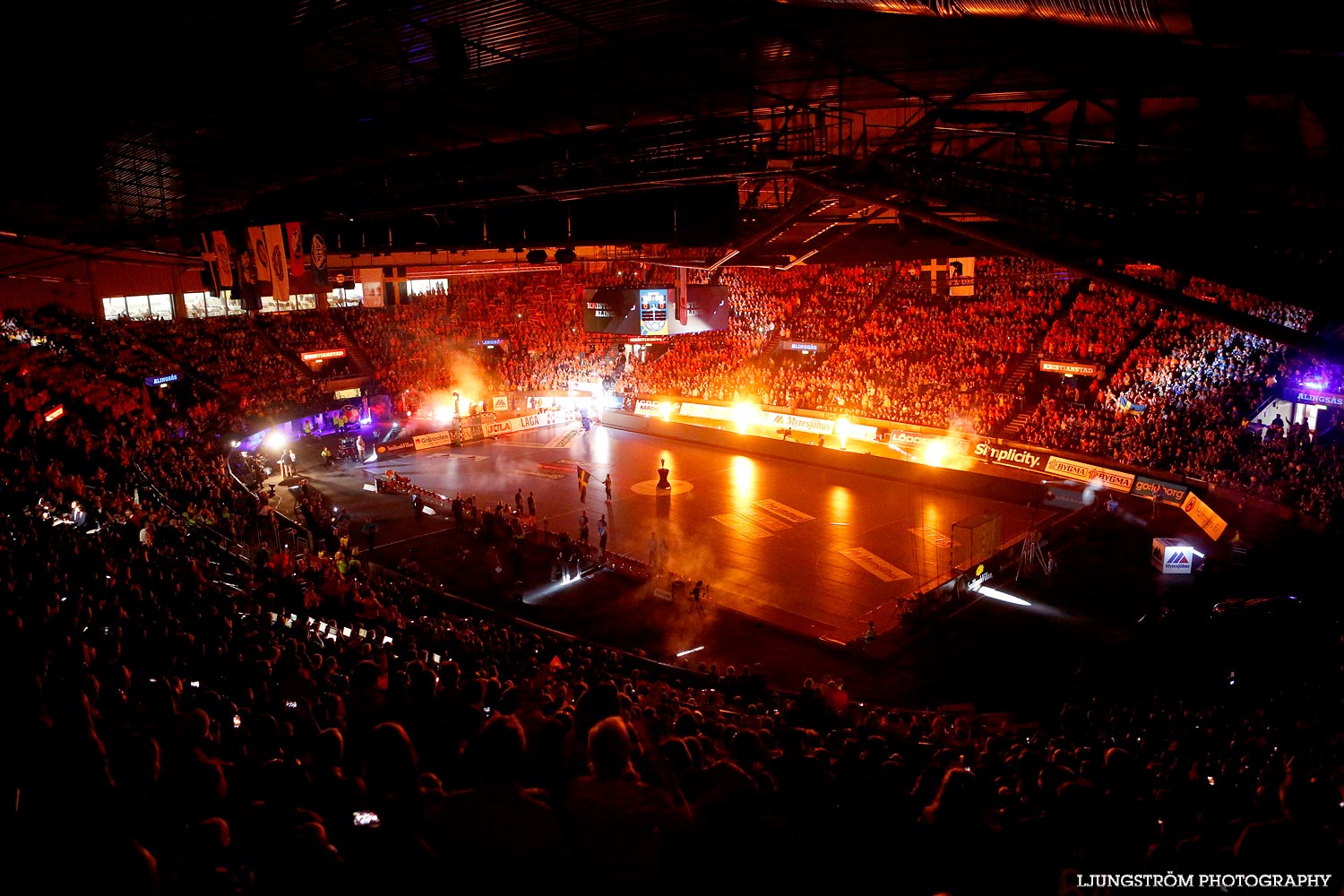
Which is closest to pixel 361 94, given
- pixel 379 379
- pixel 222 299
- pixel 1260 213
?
pixel 1260 213

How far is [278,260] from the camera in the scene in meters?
16.3

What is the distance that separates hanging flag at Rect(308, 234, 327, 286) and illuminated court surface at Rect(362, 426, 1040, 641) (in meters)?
9.73

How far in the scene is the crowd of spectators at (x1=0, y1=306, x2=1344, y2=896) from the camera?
286 centimetres

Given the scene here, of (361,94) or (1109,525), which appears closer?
(361,94)

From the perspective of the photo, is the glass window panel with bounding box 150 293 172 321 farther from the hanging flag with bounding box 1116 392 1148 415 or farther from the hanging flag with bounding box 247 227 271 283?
the hanging flag with bounding box 1116 392 1148 415

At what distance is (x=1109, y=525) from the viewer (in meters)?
21.5

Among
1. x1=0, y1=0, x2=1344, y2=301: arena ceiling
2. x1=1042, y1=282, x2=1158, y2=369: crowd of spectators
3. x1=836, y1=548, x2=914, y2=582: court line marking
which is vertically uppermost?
x1=0, y1=0, x2=1344, y2=301: arena ceiling

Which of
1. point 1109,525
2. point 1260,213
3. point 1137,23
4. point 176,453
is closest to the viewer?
point 1137,23

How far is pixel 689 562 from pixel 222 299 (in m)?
33.4

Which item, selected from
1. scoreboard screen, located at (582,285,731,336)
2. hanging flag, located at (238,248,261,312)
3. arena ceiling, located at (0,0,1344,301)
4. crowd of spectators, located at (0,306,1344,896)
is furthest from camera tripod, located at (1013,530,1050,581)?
hanging flag, located at (238,248,261,312)

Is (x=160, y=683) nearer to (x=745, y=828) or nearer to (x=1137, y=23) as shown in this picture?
(x=745, y=828)

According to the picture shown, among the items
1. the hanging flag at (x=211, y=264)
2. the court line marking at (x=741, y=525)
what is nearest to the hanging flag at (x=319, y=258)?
the hanging flag at (x=211, y=264)

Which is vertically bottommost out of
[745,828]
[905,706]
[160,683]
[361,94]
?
[905,706]

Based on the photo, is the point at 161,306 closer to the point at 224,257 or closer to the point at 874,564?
the point at 224,257
